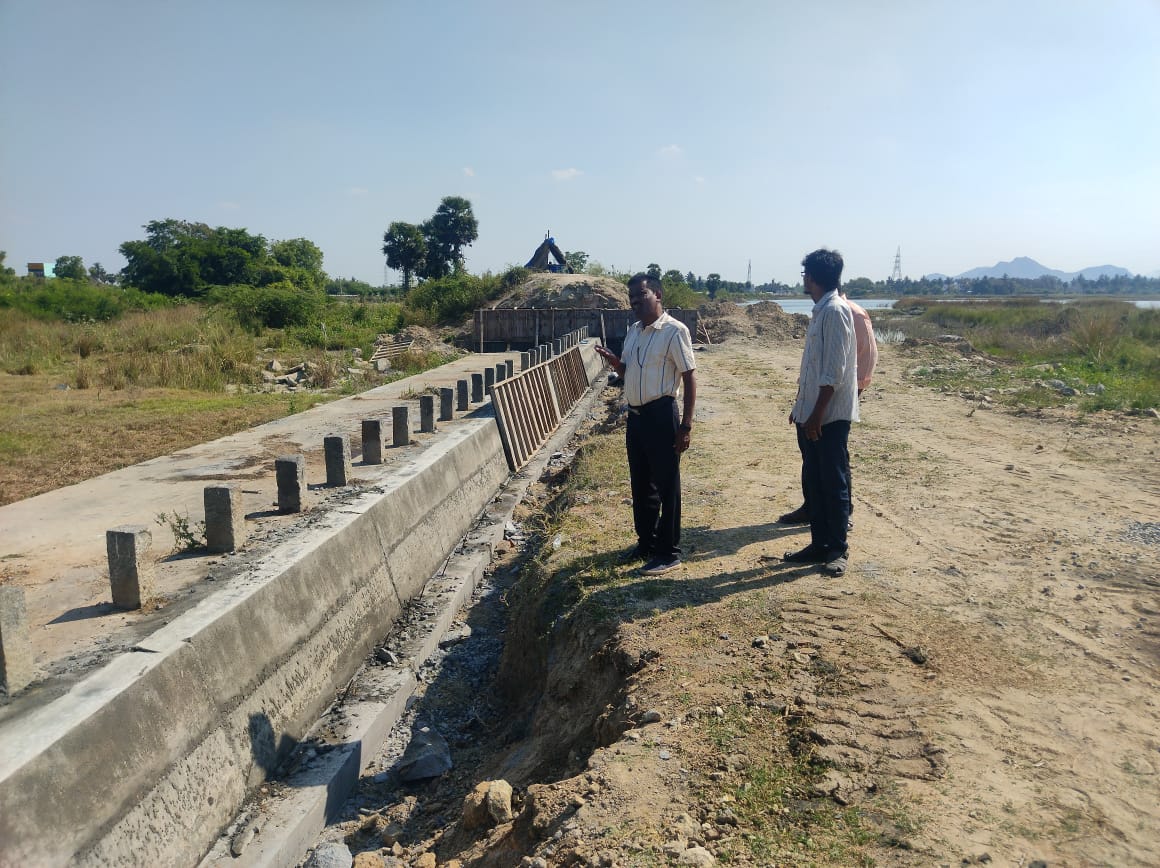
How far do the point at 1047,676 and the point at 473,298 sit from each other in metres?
30.4

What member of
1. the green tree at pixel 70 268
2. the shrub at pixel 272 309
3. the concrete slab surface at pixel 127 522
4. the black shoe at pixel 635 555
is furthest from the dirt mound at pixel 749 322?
the green tree at pixel 70 268

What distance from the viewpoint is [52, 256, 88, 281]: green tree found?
Result: 63.3 m

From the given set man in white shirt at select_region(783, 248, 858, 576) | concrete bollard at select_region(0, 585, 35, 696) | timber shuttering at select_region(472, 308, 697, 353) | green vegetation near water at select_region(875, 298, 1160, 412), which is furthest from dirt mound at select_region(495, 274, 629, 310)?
concrete bollard at select_region(0, 585, 35, 696)

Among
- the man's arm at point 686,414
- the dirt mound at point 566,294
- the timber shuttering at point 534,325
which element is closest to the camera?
the man's arm at point 686,414

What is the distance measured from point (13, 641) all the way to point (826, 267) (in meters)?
4.74

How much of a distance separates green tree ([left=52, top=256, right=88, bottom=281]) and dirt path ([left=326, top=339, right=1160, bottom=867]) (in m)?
69.6

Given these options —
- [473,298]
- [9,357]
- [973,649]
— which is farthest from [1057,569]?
[473,298]

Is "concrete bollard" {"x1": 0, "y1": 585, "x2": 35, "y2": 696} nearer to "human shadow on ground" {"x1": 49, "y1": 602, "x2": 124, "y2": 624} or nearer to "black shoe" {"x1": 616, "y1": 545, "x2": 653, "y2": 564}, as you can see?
"human shadow on ground" {"x1": 49, "y1": 602, "x2": 124, "y2": 624}

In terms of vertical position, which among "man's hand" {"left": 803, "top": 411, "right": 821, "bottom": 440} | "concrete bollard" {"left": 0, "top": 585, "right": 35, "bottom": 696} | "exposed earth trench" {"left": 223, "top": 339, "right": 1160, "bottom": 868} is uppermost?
"man's hand" {"left": 803, "top": 411, "right": 821, "bottom": 440}

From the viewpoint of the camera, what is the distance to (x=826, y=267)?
5.05 metres

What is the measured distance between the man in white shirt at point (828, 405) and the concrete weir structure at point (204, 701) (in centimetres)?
303

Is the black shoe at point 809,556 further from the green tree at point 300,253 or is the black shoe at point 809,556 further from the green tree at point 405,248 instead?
the green tree at point 405,248

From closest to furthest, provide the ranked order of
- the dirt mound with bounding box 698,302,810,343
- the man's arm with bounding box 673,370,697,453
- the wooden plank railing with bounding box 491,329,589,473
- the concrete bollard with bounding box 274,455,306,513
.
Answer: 1. the man's arm with bounding box 673,370,697,453
2. the concrete bollard with bounding box 274,455,306,513
3. the wooden plank railing with bounding box 491,329,589,473
4. the dirt mound with bounding box 698,302,810,343

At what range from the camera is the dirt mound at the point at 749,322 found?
102ft
